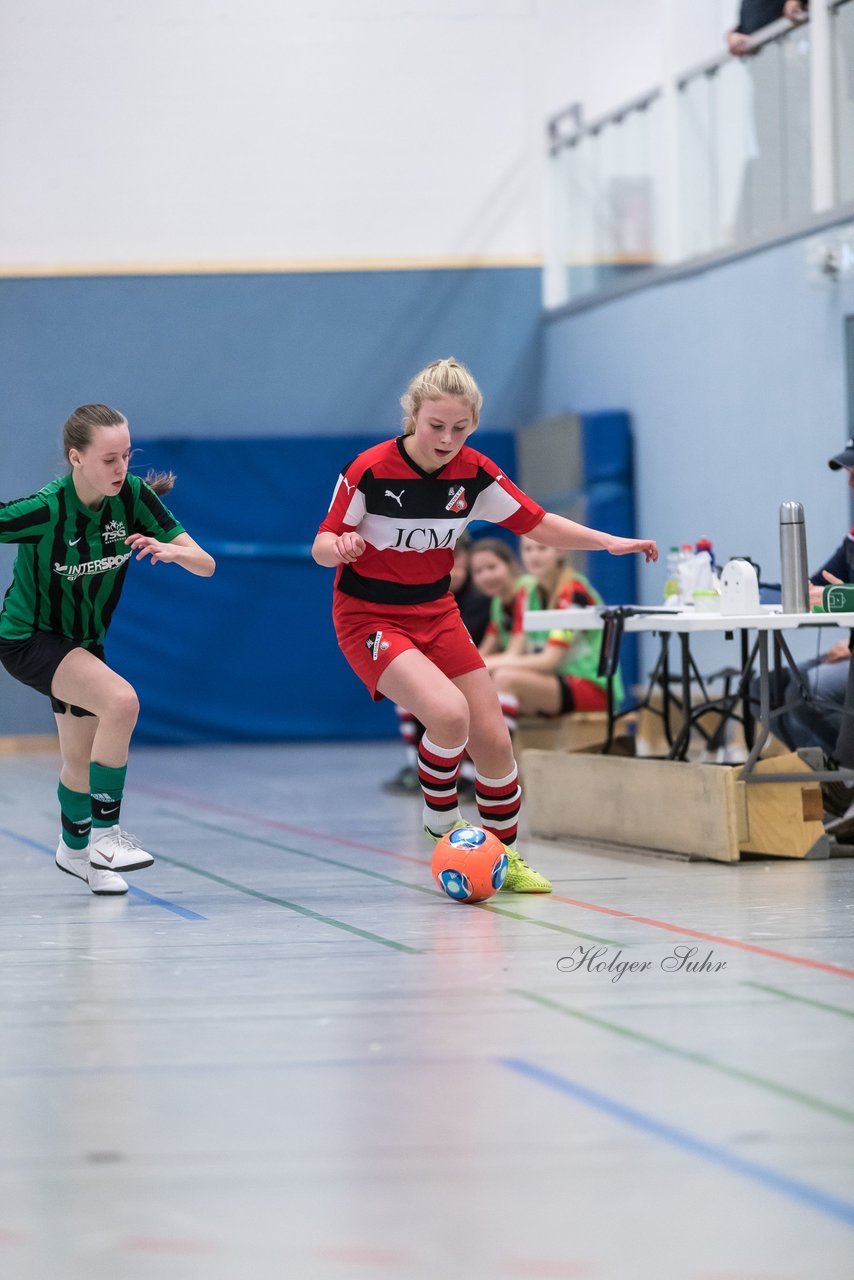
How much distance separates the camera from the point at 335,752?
37.6ft

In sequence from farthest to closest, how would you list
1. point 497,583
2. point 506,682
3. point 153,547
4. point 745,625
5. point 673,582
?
point 497,583 → point 506,682 → point 673,582 → point 745,625 → point 153,547

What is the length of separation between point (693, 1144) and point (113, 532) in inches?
126

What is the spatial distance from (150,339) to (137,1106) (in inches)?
384

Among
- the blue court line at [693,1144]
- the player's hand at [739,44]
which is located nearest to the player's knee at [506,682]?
the player's hand at [739,44]

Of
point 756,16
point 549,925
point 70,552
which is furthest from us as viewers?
point 756,16

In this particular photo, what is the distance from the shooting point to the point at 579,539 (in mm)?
5406

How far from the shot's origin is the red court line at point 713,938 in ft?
13.0

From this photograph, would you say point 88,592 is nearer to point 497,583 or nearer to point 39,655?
point 39,655

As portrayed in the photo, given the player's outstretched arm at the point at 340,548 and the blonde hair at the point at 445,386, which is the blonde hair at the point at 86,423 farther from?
the blonde hair at the point at 445,386

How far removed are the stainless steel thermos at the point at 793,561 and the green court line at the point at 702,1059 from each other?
2.49 metres

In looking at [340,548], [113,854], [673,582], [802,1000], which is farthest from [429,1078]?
[673,582]

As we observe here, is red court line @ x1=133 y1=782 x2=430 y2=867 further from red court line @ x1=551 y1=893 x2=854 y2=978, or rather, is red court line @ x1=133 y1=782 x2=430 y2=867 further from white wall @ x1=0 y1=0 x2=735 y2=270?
white wall @ x1=0 y1=0 x2=735 y2=270

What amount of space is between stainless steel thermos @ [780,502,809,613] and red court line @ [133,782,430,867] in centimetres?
146

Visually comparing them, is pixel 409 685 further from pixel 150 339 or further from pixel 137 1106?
pixel 150 339
